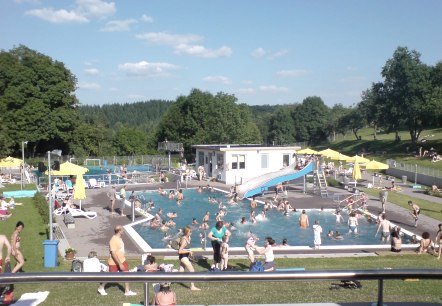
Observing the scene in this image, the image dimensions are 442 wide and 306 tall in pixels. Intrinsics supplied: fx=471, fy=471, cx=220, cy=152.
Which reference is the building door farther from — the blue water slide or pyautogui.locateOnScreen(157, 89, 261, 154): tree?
pyautogui.locateOnScreen(157, 89, 261, 154): tree

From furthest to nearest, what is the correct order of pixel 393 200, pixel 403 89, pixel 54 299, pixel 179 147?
pixel 403 89, pixel 179 147, pixel 393 200, pixel 54 299

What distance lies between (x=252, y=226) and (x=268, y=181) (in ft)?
28.6

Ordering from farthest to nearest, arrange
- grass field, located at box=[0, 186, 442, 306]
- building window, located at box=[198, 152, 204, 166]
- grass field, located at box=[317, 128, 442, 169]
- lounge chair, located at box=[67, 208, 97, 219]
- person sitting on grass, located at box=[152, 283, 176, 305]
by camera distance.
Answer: grass field, located at box=[317, 128, 442, 169] < building window, located at box=[198, 152, 204, 166] < lounge chair, located at box=[67, 208, 97, 219] < person sitting on grass, located at box=[152, 283, 176, 305] < grass field, located at box=[0, 186, 442, 306]

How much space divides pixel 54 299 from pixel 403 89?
5736 cm

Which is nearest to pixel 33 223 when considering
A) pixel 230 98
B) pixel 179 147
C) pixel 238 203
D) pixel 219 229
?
pixel 219 229

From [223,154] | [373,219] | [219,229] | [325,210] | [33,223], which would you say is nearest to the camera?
[219,229]

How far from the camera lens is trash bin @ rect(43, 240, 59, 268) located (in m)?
13.3

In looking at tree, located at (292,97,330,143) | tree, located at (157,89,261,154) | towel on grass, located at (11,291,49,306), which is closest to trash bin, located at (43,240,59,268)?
towel on grass, located at (11,291,49,306)

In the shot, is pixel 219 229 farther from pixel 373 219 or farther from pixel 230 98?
pixel 230 98

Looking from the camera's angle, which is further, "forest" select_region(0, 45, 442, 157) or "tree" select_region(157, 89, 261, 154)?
"tree" select_region(157, 89, 261, 154)

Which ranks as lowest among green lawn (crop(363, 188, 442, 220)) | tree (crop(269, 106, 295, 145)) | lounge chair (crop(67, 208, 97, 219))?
green lawn (crop(363, 188, 442, 220))

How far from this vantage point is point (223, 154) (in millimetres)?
36750

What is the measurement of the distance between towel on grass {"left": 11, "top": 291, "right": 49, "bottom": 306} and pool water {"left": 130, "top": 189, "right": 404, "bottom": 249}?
1286cm

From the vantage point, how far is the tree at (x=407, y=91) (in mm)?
55094
